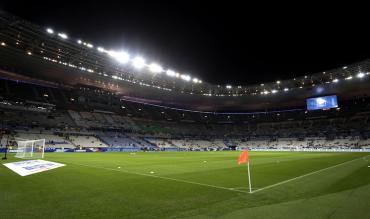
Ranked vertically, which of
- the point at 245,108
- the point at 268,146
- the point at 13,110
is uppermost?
the point at 245,108

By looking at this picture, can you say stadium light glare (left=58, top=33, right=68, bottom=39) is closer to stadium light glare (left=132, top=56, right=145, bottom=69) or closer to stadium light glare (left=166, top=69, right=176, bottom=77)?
stadium light glare (left=132, top=56, right=145, bottom=69)

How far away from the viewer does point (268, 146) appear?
71.8 meters

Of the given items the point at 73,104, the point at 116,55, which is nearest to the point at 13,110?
the point at 73,104

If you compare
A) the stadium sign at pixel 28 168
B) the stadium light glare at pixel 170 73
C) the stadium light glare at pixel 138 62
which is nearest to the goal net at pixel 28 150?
the stadium sign at pixel 28 168

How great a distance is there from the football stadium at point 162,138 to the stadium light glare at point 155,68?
225 mm

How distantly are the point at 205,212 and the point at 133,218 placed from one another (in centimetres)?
171

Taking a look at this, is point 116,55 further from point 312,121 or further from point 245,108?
point 312,121

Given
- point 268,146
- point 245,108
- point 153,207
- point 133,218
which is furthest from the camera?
point 245,108

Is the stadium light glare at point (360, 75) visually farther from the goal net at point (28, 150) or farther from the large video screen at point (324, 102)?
the goal net at point (28, 150)

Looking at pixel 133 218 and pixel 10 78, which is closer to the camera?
pixel 133 218

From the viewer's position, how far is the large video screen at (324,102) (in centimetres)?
5372

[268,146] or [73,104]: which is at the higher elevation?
[73,104]

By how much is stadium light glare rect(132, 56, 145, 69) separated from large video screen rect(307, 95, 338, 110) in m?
44.6

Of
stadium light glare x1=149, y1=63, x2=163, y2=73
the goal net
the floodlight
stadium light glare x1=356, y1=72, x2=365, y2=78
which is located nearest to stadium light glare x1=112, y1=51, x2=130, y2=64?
the floodlight
